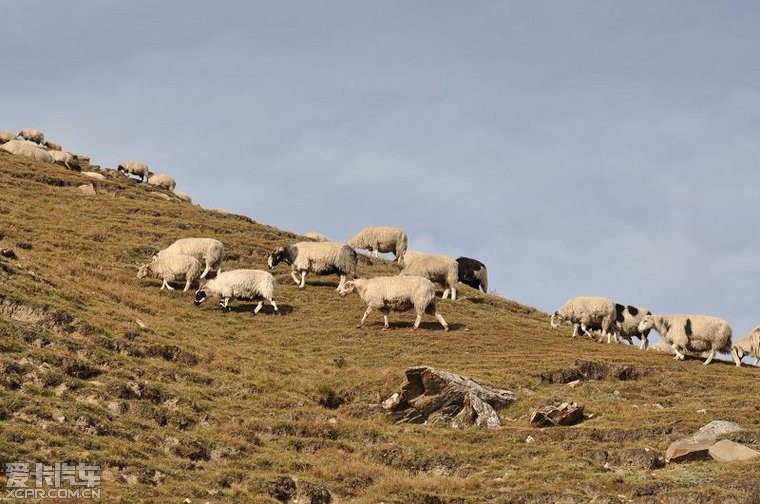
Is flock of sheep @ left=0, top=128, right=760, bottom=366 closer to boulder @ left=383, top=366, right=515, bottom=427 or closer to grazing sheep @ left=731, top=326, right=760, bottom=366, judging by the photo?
grazing sheep @ left=731, top=326, right=760, bottom=366

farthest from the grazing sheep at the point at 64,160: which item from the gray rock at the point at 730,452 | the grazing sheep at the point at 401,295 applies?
the gray rock at the point at 730,452

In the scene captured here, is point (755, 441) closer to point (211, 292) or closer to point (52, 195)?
point (211, 292)

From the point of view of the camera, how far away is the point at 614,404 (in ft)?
107

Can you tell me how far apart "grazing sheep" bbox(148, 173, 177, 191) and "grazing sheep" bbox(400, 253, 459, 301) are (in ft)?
148

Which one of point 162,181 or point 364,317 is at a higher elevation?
point 162,181

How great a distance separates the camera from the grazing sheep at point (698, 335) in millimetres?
41344

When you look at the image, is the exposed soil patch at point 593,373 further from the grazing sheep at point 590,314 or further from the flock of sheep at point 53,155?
the flock of sheep at point 53,155

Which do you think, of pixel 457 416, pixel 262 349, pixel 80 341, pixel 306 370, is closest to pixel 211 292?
pixel 262 349

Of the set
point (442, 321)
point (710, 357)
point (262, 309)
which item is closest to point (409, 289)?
point (442, 321)

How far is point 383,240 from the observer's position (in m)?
58.2

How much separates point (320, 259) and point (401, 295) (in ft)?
25.3

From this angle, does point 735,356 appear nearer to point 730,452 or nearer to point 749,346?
point 749,346

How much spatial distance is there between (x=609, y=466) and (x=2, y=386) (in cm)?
1575

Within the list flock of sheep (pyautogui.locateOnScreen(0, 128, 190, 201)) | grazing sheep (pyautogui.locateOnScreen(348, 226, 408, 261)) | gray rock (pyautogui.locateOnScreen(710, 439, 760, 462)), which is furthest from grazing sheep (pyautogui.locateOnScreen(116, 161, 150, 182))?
gray rock (pyautogui.locateOnScreen(710, 439, 760, 462))
